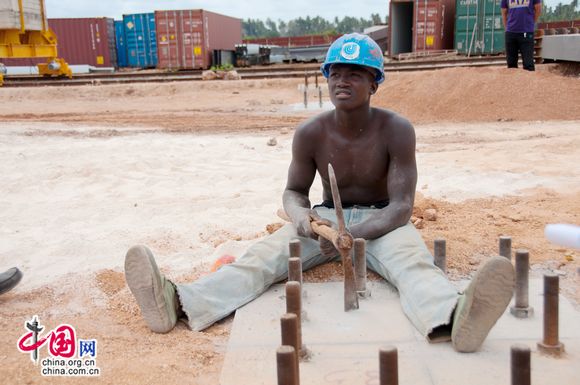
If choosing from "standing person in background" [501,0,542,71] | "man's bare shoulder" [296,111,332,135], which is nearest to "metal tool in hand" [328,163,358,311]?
"man's bare shoulder" [296,111,332,135]

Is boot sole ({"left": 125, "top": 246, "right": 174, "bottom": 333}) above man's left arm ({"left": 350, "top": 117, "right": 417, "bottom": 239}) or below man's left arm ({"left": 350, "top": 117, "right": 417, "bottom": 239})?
below

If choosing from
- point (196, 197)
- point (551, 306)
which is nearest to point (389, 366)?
point (551, 306)

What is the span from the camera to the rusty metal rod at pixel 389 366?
6.55ft

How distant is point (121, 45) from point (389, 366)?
2972cm

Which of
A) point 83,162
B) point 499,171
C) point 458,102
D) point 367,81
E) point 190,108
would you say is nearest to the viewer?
point 367,81

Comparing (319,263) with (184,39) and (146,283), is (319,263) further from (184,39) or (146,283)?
(184,39)

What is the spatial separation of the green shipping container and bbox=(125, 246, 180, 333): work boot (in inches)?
852

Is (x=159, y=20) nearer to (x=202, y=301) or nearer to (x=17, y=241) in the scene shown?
(x=17, y=241)

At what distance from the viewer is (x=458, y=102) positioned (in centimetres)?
1221

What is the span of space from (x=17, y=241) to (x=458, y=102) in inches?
371

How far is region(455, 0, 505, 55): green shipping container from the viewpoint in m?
22.9

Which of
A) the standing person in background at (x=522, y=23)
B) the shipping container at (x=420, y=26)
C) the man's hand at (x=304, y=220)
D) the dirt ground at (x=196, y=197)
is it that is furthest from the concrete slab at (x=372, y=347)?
the shipping container at (x=420, y=26)

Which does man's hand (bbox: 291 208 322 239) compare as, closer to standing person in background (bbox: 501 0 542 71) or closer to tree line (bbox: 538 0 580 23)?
standing person in background (bbox: 501 0 542 71)

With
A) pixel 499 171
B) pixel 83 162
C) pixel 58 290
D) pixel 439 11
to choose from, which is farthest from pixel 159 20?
pixel 58 290
